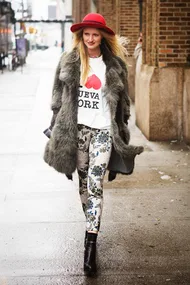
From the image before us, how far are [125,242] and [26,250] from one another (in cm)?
88

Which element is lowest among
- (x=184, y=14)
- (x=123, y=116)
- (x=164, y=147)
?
(x=164, y=147)

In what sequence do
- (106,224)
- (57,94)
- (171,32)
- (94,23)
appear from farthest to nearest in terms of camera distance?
(171,32) → (106,224) → (57,94) → (94,23)

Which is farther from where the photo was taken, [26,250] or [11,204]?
[11,204]

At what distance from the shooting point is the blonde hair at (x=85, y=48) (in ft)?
13.9

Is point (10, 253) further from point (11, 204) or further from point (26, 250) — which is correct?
point (11, 204)

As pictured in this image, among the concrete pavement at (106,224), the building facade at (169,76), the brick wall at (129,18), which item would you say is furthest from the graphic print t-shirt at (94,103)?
the brick wall at (129,18)

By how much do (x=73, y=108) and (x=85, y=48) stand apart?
49cm

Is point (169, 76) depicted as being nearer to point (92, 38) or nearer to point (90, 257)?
point (92, 38)

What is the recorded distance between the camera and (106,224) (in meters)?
5.33

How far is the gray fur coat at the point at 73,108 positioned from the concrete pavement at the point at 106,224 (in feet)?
2.65

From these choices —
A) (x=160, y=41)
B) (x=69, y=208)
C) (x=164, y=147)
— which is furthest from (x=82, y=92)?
(x=160, y=41)

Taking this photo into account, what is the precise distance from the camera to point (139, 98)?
1081cm

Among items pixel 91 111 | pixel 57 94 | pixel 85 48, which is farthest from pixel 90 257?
pixel 85 48

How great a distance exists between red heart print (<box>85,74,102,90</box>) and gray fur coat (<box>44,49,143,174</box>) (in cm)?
6
